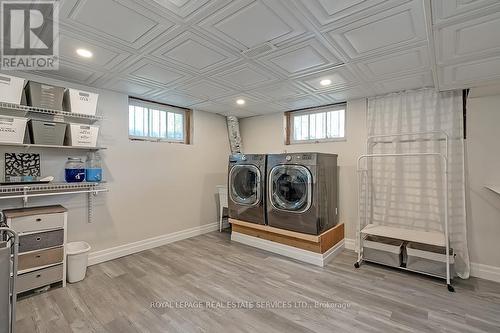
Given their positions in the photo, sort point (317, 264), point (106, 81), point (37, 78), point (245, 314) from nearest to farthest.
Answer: point (245, 314), point (37, 78), point (106, 81), point (317, 264)

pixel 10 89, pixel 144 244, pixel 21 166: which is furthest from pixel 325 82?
pixel 21 166

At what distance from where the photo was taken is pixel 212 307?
2141mm

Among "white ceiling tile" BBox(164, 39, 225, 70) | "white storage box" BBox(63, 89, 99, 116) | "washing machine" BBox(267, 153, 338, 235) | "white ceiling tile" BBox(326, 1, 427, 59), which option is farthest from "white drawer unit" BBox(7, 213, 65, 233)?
"white ceiling tile" BBox(326, 1, 427, 59)

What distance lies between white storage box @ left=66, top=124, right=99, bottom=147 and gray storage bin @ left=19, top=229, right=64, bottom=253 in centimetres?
92

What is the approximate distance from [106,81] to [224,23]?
6.14ft

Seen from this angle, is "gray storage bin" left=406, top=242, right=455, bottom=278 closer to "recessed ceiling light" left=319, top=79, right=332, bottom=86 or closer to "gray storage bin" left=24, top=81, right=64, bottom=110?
"recessed ceiling light" left=319, top=79, right=332, bottom=86

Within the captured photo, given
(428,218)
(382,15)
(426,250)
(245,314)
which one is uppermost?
(382,15)

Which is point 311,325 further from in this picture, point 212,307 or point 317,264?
point 317,264

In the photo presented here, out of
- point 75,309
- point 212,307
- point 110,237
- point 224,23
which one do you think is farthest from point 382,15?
point 110,237

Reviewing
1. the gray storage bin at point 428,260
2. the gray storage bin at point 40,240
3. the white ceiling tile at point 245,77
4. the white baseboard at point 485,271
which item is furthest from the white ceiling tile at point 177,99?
the white baseboard at point 485,271

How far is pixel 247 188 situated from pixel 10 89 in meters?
2.88

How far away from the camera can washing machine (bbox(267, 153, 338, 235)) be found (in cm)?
308

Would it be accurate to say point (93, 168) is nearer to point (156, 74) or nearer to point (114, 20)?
point (156, 74)

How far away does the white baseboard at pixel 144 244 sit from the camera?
3.07 m
